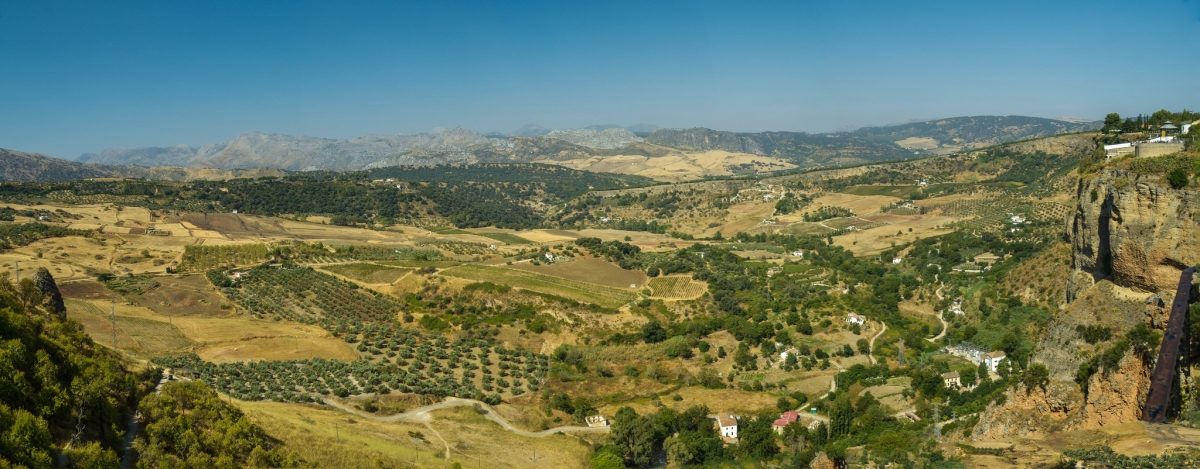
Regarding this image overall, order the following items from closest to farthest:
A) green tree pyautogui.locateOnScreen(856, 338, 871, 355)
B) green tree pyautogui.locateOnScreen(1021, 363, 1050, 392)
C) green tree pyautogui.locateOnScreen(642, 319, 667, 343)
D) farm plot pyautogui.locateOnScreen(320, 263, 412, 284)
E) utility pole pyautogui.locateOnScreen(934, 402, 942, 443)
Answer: green tree pyautogui.locateOnScreen(1021, 363, 1050, 392) < utility pole pyautogui.locateOnScreen(934, 402, 942, 443) < green tree pyautogui.locateOnScreen(856, 338, 871, 355) < green tree pyautogui.locateOnScreen(642, 319, 667, 343) < farm plot pyautogui.locateOnScreen(320, 263, 412, 284)

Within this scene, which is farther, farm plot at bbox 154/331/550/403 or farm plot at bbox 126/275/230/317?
farm plot at bbox 126/275/230/317

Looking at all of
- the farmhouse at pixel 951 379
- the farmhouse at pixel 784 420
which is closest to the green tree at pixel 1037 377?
the farmhouse at pixel 784 420

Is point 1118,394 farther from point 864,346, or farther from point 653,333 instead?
point 653,333

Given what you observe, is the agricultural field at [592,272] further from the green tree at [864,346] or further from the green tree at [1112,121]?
the green tree at [1112,121]

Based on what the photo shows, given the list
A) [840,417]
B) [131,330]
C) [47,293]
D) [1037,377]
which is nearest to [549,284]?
[131,330]

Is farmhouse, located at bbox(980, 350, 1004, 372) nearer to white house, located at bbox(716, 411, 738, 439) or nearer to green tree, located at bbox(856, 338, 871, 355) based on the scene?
green tree, located at bbox(856, 338, 871, 355)

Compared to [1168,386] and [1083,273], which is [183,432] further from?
[1083,273]

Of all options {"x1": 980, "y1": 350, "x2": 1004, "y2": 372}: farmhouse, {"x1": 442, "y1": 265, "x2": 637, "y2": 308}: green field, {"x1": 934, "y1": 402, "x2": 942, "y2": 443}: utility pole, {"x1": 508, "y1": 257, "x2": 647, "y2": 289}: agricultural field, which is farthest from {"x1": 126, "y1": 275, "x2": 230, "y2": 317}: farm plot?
{"x1": 980, "y1": 350, "x2": 1004, "y2": 372}: farmhouse

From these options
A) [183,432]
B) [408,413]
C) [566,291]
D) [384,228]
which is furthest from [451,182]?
[183,432]
